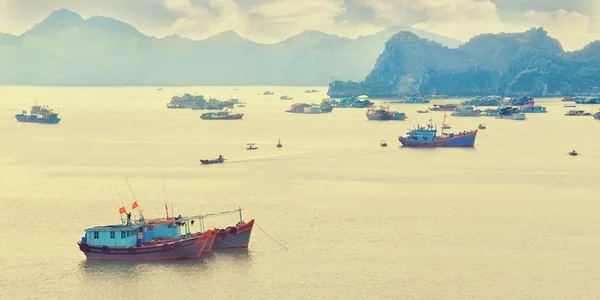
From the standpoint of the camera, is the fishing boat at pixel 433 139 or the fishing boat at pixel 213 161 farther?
the fishing boat at pixel 433 139

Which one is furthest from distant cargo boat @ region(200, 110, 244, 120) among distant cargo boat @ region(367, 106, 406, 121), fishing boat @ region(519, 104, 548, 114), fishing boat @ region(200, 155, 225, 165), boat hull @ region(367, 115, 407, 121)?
fishing boat @ region(200, 155, 225, 165)

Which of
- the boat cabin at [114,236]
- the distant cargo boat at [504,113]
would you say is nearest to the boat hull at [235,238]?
the boat cabin at [114,236]

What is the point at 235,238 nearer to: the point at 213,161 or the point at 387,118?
the point at 213,161

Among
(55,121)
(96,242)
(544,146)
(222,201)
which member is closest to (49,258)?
(96,242)

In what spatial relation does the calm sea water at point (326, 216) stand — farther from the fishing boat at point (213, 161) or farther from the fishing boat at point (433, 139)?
the fishing boat at point (433, 139)

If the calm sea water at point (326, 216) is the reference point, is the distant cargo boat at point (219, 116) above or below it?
above

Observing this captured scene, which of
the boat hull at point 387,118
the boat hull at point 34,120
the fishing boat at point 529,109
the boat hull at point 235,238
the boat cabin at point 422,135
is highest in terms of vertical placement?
the boat hull at point 34,120

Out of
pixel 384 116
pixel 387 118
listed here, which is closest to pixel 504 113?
pixel 387 118

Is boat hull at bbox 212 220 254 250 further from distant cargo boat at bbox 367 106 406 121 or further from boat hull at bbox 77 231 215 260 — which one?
distant cargo boat at bbox 367 106 406 121
